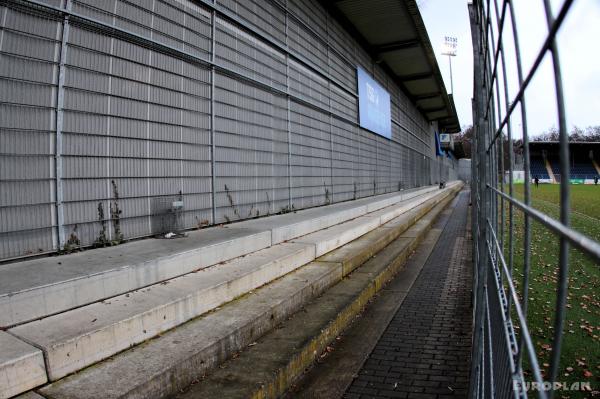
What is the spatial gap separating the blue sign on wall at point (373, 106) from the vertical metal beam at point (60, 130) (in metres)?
10.5

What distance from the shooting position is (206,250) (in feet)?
14.9

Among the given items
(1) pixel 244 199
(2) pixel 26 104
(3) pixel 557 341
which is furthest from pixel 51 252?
(3) pixel 557 341

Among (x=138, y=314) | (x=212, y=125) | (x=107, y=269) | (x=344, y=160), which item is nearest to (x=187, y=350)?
(x=138, y=314)

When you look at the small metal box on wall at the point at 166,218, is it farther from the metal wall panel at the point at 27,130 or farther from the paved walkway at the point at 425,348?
the paved walkway at the point at 425,348

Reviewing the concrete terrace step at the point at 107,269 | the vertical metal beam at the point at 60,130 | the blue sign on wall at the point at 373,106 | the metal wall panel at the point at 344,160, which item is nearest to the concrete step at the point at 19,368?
the concrete terrace step at the point at 107,269

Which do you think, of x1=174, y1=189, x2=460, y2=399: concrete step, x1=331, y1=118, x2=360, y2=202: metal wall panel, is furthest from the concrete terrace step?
x1=331, y1=118, x2=360, y2=202: metal wall panel

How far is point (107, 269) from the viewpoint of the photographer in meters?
3.47

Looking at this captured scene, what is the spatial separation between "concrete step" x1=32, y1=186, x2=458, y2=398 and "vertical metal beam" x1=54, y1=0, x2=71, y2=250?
1.87 m

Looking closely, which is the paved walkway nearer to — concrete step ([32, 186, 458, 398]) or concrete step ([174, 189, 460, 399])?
concrete step ([174, 189, 460, 399])

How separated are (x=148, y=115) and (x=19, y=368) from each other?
147 inches

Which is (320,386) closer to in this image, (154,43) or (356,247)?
(356,247)

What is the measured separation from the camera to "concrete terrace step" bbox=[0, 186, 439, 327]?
288cm

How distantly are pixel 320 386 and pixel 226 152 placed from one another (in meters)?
4.39

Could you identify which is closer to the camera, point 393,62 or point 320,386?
point 320,386
